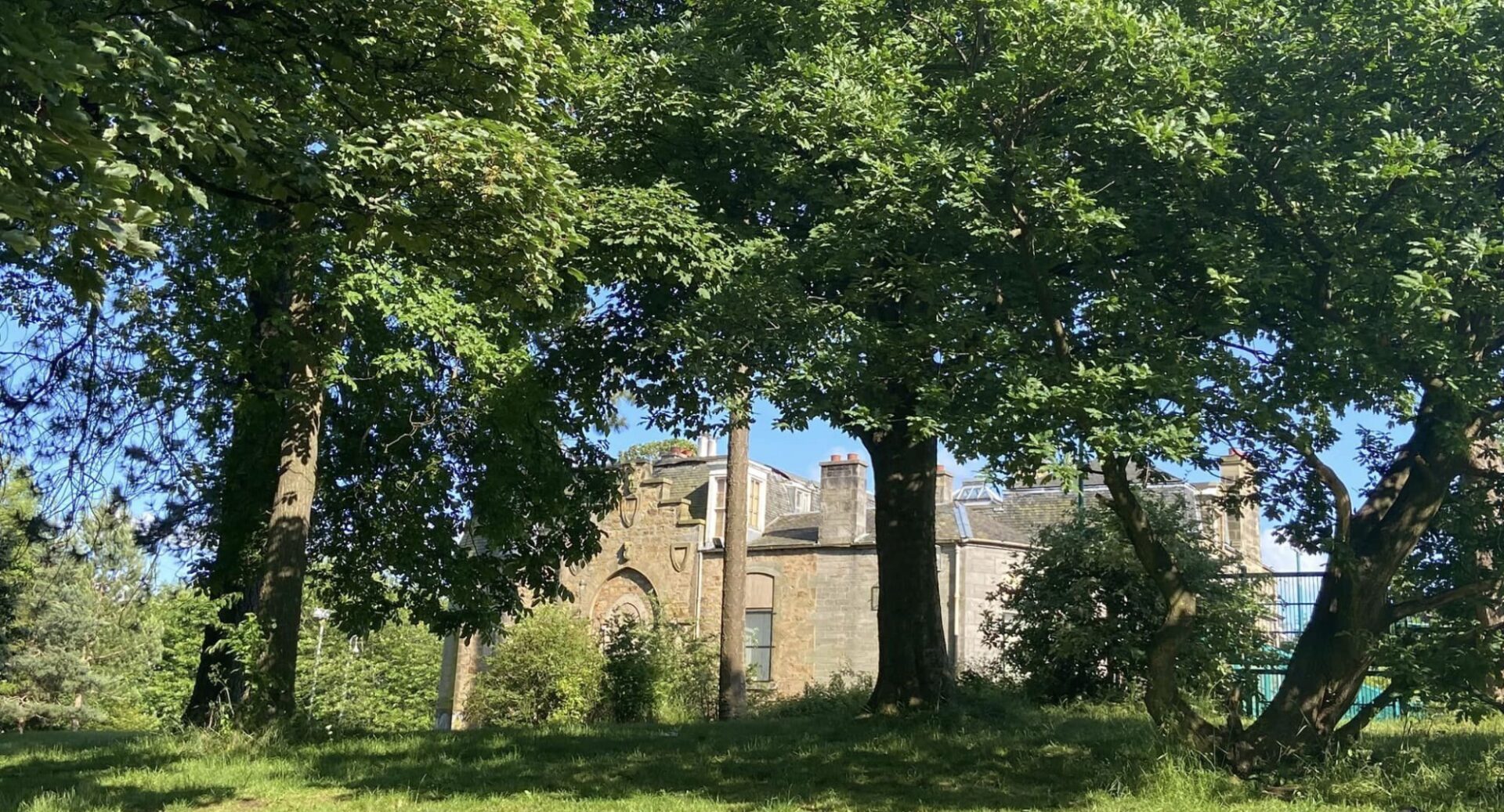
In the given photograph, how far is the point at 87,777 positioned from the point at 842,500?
22.4 m

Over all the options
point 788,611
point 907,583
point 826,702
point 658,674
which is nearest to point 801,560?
point 788,611

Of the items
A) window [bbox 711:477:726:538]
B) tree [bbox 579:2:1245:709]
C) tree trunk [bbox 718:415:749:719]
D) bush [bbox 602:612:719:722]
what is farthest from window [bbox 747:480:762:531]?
tree [bbox 579:2:1245:709]

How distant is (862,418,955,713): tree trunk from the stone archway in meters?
19.3

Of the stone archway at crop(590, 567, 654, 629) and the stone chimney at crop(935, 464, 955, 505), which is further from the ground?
the stone chimney at crop(935, 464, 955, 505)

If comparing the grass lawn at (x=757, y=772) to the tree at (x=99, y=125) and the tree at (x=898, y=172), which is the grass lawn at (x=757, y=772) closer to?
the tree at (x=898, y=172)

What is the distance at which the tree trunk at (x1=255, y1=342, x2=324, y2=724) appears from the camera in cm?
1270

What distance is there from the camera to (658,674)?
22.1 metres

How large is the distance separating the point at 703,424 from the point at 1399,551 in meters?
7.31

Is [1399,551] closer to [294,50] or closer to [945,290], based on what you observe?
[945,290]

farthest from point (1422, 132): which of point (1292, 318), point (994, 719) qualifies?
point (994, 719)

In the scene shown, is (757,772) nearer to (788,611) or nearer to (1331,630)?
(1331,630)

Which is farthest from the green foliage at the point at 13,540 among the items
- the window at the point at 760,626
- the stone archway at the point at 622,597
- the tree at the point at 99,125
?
the window at the point at 760,626

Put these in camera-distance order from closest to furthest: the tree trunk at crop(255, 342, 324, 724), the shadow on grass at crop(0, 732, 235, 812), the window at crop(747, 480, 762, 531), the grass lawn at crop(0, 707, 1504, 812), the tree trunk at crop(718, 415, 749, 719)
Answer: the grass lawn at crop(0, 707, 1504, 812) → the shadow on grass at crop(0, 732, 235, 812) → the tree trunk at crop(255, 342, 324, 724) → the tree trunk at crop(718, 415, 749, 719) → the window at crop(747, 480, 762, 531)

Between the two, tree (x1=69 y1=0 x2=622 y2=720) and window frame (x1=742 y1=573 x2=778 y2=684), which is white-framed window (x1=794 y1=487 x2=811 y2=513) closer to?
window frame (x1=742 y1=573 x2=778 y2=684)
